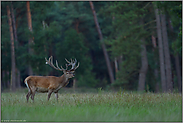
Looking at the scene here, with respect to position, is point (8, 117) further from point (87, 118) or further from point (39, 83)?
point (39, 83)

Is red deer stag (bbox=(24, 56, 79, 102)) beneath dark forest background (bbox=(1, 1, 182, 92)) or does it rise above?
beneath

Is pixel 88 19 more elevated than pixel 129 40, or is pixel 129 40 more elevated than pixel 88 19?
pixel 88 19

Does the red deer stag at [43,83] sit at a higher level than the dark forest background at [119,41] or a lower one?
lower

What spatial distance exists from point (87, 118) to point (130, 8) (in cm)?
1684

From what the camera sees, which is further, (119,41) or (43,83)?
(119,41)

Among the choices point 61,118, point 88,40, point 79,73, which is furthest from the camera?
point 88,40

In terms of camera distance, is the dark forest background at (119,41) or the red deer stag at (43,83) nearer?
the red deer stag at (43,83)

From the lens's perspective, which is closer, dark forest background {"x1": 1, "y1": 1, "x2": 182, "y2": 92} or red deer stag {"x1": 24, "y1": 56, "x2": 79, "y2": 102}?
red deer stag {"x1": 24, "y1": 56, "x2": 79, "y2": 102}

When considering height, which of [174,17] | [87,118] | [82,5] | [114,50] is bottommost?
[87,118]

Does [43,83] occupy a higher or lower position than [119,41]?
lower

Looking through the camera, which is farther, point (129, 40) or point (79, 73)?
point (79, 73)

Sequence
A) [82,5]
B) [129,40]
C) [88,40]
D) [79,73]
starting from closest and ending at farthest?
[129,40]
[79,73]
[82,5]
[88,40]

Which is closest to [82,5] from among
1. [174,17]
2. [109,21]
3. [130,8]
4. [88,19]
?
[88,19]

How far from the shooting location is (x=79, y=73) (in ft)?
92.8
